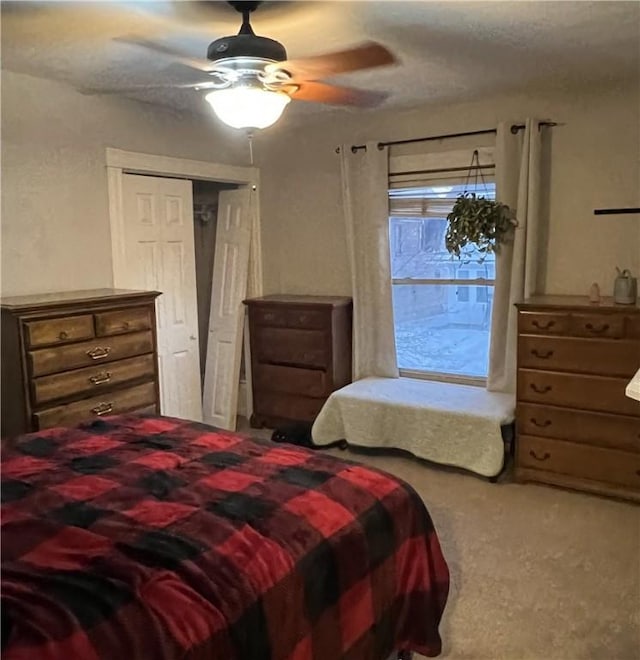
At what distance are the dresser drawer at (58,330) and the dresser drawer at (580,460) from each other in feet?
8.40

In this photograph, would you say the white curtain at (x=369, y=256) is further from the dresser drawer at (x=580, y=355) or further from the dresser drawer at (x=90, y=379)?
the dresser drawer at (x=90, y=379)

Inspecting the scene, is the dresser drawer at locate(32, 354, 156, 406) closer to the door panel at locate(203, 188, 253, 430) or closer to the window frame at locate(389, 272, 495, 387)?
the door panel at locate(203, 188, 253, 430)

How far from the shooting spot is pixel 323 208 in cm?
494

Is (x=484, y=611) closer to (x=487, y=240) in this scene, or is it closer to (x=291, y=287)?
(x=487, y=240)

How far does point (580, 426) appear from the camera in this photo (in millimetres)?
3539

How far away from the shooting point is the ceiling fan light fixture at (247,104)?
2.45m

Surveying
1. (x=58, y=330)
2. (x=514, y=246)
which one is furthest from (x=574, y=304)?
(x=58, y=330)

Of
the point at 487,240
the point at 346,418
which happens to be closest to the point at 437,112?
the point at 487,240

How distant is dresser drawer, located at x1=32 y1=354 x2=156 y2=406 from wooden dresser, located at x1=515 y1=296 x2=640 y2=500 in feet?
7.26

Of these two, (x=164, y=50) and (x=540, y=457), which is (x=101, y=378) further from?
(x=540, y=457)

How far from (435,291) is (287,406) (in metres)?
1.44

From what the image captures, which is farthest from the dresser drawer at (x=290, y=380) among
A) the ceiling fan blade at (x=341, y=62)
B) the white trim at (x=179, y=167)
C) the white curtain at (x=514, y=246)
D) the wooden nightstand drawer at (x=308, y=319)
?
the ceiling fan blade at (x=341, y=62)

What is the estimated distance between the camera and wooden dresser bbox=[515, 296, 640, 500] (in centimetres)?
338

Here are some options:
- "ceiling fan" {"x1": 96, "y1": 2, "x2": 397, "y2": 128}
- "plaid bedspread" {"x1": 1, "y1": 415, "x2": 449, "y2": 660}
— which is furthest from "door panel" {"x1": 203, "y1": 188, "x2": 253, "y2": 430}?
"plaid bedspread" {"x1": 1, "y1": 415, "x2": 449, "y2": 660}
